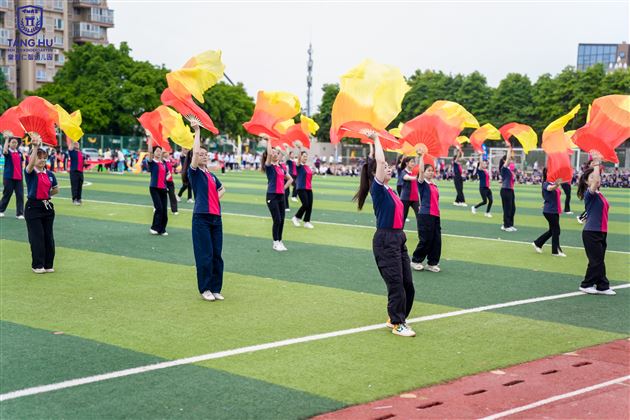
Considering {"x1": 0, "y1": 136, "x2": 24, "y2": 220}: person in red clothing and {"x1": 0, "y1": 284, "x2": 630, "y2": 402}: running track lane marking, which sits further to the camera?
{"x1": 0, "y1": 136, "x2": 24, "y2": 220}: person in red clothing

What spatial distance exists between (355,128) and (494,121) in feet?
204

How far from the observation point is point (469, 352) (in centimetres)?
769

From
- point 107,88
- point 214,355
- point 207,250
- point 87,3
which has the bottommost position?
point 214,355

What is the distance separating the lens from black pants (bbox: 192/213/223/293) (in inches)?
389

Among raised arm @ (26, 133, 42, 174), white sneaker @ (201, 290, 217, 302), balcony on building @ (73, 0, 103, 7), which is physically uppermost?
balcony on building @ (73, 0, 103, 7)

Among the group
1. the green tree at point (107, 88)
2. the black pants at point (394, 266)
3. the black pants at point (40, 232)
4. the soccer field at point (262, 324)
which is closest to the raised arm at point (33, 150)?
the black pants at point (40, 232)

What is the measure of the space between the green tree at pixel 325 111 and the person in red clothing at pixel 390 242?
237 ft

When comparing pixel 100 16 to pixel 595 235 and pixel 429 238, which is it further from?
pixel 595 235

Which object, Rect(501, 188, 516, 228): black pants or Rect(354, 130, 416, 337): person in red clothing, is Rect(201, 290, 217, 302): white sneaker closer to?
Rect(354, 130, 416, 337): person in red clothing

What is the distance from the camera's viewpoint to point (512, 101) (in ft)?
222

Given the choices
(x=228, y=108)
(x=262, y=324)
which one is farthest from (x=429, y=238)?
(x=228, y=108)

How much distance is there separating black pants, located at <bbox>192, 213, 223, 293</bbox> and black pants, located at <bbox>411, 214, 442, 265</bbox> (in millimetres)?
4036

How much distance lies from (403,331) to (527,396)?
2067mm

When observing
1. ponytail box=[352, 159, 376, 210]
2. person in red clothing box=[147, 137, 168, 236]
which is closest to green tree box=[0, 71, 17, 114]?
person in red clothing box=[147, 137, 168, 236]
